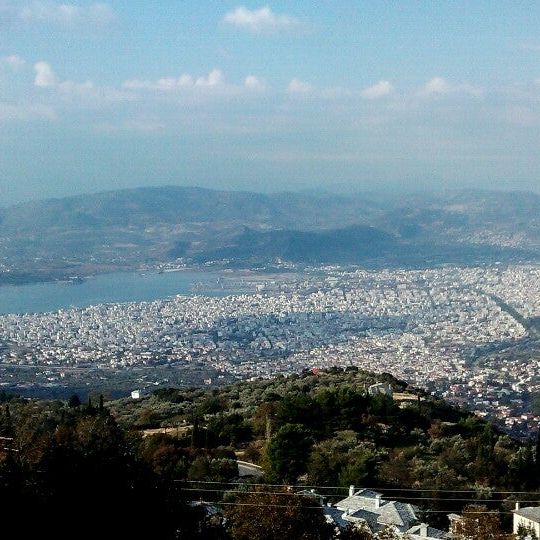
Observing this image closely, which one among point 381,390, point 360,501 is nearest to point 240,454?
point 360,501

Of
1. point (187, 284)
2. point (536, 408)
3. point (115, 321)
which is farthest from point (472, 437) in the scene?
point (187, 284)

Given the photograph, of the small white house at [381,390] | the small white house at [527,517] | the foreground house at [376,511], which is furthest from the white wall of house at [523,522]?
the small white house at [381,390]

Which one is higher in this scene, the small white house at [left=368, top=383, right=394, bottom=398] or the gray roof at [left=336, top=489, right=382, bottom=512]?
the gray roof at [left=336, top=489, right=382, bottom=512]

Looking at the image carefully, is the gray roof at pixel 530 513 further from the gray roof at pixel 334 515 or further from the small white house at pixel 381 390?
the small white house at pixel 381 390

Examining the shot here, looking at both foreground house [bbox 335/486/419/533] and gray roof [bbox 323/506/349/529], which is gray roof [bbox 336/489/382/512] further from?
gray roof [bbox 323/506/349/529]

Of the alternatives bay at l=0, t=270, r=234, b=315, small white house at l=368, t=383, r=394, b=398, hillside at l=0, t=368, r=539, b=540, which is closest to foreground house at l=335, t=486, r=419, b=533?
hillside at l=0, t=368, r=539, b=540

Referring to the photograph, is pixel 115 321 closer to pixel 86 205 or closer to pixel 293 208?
pixel 86 205
